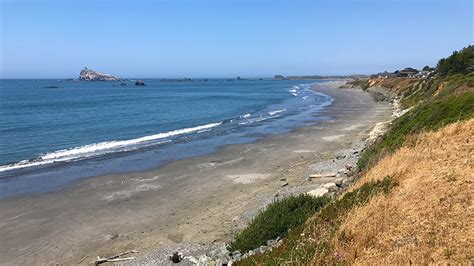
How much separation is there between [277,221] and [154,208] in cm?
870

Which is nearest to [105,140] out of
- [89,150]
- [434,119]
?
[89,150]

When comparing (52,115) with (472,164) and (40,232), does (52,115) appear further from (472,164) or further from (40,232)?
(472,164)

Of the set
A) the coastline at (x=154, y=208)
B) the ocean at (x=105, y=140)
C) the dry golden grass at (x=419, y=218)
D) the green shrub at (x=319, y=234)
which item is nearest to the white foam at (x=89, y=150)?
the ocean at (x=105, y=140)

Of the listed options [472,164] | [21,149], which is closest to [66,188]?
[21,149]

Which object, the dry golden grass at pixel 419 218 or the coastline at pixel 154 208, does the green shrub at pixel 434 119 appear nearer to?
the coastline at pixel 154 208

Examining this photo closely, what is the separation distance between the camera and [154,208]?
61.0 ft

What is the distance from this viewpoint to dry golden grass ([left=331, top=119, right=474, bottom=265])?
6.43 meters

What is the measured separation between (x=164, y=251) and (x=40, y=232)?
5.92 metres

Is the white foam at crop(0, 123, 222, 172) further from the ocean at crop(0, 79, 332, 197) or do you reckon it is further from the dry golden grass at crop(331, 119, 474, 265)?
the dry golden grass at crop(331, 119, 474, 265)

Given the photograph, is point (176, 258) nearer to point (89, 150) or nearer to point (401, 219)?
point (401, 219)

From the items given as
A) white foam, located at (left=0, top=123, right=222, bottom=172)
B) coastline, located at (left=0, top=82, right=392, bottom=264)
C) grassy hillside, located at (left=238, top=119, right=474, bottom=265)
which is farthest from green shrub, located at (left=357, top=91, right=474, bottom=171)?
white foam, located at (left=0, top=123, right=222, bottom=172)

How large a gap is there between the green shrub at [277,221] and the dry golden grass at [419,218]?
205cm

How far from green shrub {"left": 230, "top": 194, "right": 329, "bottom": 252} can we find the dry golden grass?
205 cm

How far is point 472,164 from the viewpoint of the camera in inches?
382
